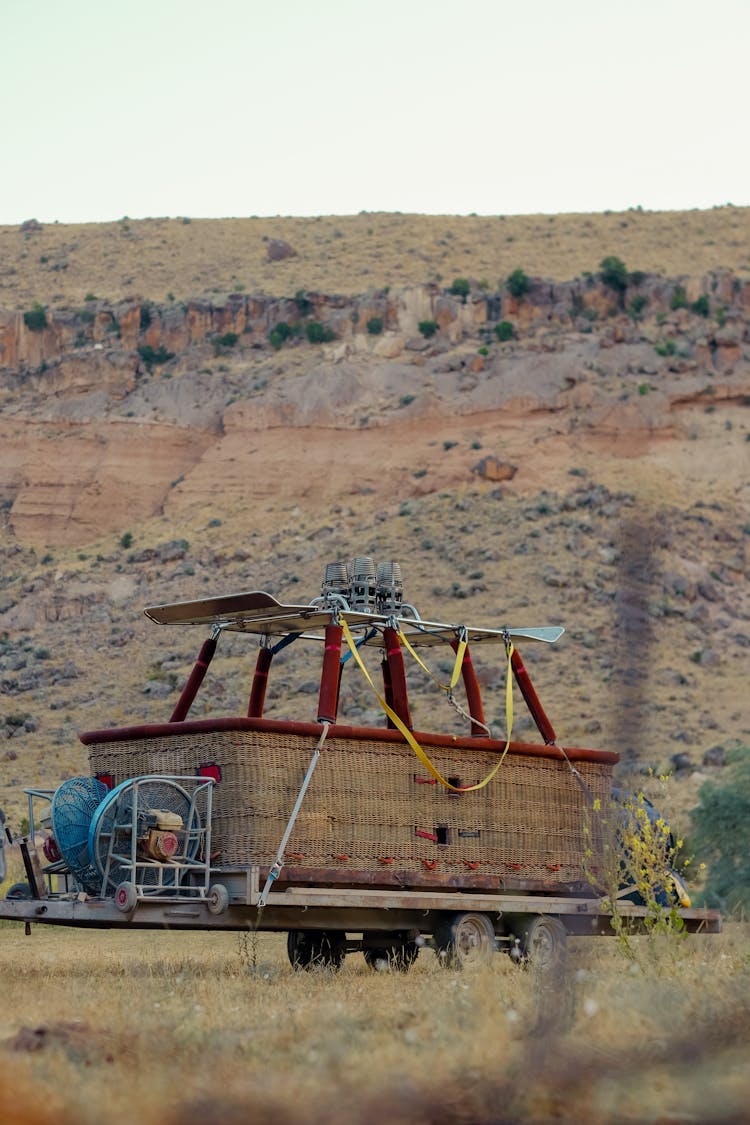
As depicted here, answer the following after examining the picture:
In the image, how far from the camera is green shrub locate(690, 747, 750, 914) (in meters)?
23.5

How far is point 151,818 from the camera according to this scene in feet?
36.5

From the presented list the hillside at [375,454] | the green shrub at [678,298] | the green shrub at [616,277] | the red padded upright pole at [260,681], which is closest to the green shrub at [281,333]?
the hillside at [375,454]

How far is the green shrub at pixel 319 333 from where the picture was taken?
235 ft

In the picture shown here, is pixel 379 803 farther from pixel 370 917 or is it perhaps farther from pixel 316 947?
pixel 316 947

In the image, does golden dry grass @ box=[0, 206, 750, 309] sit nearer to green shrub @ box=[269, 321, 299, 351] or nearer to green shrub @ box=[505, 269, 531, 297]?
green shrub @ box=[505, 269, 531, 297]

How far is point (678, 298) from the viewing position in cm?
7119

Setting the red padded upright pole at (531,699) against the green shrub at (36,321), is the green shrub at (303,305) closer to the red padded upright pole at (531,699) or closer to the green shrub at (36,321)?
the green shrub at (36,321)

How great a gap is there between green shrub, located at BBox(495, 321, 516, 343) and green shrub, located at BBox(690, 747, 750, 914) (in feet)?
149

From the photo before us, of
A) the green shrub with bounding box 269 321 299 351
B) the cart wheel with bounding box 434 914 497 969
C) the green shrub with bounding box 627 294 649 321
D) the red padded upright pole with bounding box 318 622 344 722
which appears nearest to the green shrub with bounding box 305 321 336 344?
the green shrub with bounding box 269 321 299 351

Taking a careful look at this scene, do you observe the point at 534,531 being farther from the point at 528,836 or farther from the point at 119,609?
the point at 528,836

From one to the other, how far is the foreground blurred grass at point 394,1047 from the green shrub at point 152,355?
208ft

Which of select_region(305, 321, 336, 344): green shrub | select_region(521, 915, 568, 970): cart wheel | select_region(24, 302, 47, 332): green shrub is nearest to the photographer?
select_region(521, 915, 568, 970): cart wheel

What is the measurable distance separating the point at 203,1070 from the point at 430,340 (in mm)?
64634

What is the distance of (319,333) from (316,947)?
59.9 meters
